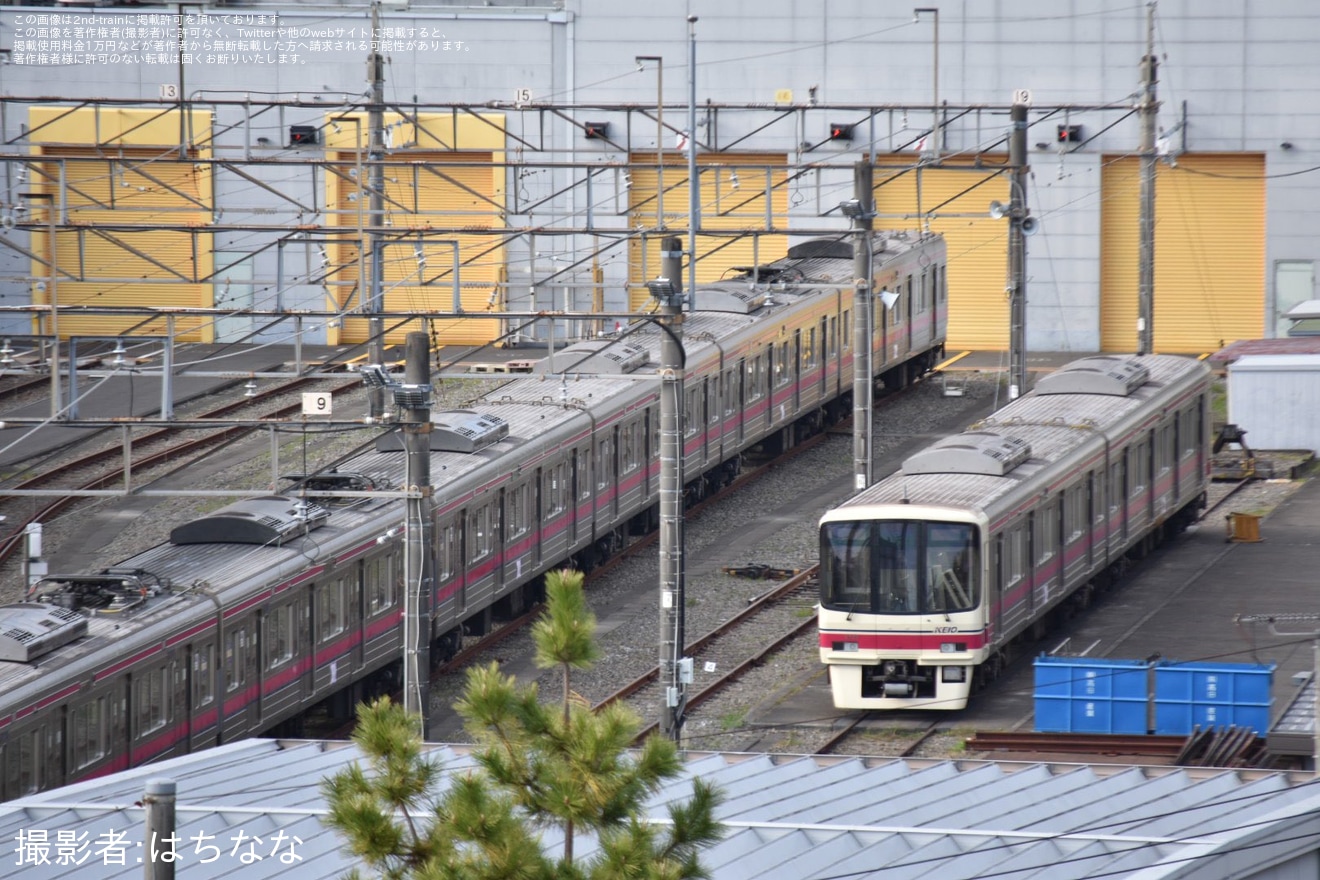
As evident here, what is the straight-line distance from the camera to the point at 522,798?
10.5m

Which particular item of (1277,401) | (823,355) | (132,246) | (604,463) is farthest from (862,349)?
(132,246)

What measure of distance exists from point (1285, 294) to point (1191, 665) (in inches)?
994

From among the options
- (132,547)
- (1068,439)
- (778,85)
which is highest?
(778,85)

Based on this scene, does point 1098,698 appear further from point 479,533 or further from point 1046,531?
point 479,533

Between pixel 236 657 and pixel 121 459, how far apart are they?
50.0ft

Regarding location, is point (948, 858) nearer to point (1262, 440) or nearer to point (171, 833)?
point (171, 833)

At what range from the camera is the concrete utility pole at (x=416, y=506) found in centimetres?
1956

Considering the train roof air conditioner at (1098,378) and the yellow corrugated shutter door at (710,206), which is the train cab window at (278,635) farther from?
the yellow corrugated shutter door at (710,206)

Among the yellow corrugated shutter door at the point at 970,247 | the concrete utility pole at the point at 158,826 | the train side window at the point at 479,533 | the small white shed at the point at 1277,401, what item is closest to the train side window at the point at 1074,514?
the train side window at the point at 479,533

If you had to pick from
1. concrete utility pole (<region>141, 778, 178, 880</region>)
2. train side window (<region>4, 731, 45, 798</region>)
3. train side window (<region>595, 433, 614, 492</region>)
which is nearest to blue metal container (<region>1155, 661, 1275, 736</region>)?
train side window (<region>595, 433, 614, 492</region>)

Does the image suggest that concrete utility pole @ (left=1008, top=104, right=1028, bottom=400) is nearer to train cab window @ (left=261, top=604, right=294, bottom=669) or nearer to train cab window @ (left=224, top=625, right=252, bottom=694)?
train cab window @ (left=261, top=604, right=294, bottom=669)

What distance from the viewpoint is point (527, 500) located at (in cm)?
2691

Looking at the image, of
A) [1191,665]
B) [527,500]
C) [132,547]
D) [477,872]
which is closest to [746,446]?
[527,500]

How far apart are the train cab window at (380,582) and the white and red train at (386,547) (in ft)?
0.09
